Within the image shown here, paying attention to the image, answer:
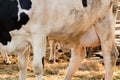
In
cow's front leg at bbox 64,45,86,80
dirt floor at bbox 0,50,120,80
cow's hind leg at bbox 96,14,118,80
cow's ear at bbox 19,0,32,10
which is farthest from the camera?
dirt floor at bbox 0,50,120,80

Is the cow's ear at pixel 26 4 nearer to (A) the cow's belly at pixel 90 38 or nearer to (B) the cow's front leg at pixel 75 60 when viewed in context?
(A) the cow's belly at pixel 90 38

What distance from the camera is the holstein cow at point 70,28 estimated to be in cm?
502

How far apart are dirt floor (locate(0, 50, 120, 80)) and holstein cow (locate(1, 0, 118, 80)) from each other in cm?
110

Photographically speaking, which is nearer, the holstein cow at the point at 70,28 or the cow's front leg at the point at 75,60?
the holstein cow at the point at 70,28

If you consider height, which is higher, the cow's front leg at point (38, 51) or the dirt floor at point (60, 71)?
the cow's front leg at point (38, 51)

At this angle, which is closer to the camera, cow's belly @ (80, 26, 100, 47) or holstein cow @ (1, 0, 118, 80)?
holstein cow @ (1, 0, 118, 80)

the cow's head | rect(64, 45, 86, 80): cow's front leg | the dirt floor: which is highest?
the cow's head

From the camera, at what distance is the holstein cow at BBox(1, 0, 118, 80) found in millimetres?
5020

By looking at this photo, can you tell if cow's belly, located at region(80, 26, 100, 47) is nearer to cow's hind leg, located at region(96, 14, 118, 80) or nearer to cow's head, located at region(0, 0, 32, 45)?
cow's hind leg, located at region(96, 14, 118, 80)

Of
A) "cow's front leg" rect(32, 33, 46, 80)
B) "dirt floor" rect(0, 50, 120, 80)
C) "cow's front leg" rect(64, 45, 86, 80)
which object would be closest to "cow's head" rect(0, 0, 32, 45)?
"cow's front leg" rect(32, 33, 46, 80)

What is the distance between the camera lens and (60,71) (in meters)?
7.82

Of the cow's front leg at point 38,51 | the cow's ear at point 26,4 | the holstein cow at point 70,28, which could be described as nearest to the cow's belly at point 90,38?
the holstein cow at point 70,28

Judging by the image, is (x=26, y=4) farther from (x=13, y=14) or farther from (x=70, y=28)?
(x=70, y=28)

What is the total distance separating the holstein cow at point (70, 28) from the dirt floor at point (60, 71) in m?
1.10
